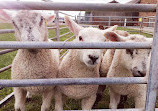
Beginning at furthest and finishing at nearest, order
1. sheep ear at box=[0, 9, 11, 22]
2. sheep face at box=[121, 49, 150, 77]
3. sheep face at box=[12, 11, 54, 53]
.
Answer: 1. sheep ear at box=[0, 9, 11, 22]
2. sheep face at box=[121, 49, 150, 77]
3. sheep face at box=[12, 11, 54, 53]

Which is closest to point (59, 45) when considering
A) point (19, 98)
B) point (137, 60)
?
point (137, 60)

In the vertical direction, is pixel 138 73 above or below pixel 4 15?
below

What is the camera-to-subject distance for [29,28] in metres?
1.80

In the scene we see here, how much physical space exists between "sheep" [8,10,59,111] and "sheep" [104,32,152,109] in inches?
36.9

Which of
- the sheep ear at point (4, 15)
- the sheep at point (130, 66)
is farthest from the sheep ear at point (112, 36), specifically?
the sheep ear at point (4, 15)

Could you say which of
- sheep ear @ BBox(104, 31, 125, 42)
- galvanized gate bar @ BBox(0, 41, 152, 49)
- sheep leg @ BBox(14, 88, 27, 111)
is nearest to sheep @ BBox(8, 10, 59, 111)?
sheep leg @ BBox(14, 88, 27, 111)

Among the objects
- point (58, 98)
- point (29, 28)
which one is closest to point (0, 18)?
point (29, 28)

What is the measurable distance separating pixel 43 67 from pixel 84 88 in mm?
710

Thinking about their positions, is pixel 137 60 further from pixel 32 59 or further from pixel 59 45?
pixel 32 59

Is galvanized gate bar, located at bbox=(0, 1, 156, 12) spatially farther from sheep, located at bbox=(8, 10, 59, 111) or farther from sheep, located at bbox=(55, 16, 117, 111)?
sheep, located at bbox=(55, 16, 117, 111)

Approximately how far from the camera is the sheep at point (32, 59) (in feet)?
5.97

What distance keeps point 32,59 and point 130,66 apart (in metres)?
1.43

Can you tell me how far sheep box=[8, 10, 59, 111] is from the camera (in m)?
1.82

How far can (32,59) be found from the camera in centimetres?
213
